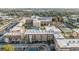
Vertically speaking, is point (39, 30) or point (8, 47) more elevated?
point (39, 30)

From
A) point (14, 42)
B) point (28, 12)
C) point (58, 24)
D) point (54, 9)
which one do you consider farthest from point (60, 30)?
point (14, 42)

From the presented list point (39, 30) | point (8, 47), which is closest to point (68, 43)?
point (39, 30)

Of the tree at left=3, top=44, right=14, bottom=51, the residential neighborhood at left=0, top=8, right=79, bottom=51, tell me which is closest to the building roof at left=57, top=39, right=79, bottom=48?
the residential neighborhood at left=0, top=8, right=79, bottom=51

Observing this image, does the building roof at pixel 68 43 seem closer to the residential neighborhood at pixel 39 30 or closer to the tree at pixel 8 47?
the residential neighborhood at pixel 39 30

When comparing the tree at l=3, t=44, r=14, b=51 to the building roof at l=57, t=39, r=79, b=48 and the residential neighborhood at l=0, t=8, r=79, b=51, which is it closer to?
the residential neighborhood at l=0, t=8, r=79, b=51

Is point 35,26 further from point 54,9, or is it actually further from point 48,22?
point 54,9

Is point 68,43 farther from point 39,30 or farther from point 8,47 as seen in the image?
point 8,47

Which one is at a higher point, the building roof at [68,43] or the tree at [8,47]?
the building roof at [68,43]

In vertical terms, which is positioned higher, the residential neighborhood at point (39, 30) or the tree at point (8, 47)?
the residential neighborhood at point (39, 30)

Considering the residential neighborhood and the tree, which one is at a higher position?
the residential neighborhood

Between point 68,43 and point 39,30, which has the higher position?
point 39,30

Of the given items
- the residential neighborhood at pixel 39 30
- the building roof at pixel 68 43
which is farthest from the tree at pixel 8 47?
the building roof at pixel 68 43
